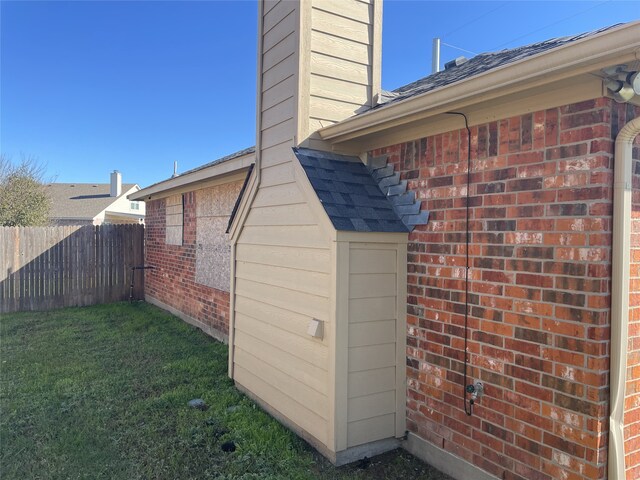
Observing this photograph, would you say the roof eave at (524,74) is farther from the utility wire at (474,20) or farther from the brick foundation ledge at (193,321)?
the utility wire at (474,20)

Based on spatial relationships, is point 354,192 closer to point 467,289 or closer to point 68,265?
point 467,289

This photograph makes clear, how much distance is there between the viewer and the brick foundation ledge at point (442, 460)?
2.71m

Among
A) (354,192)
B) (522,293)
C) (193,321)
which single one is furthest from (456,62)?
(193,321)

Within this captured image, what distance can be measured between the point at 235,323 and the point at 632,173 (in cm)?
384

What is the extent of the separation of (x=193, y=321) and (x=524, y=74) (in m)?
6.54

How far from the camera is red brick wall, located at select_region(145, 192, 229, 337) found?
6.54 metres

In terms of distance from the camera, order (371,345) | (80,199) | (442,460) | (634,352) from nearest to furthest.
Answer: (634,352) < (442,460) < (371,345) < (80,199)

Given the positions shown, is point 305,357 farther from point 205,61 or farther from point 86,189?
point 86,189

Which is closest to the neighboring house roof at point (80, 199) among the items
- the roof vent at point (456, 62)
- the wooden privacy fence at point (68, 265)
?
the wooden privacy fence at point (68, 265)

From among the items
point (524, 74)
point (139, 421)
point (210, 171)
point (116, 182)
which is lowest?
point (139, 421)

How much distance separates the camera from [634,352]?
2.25 metres

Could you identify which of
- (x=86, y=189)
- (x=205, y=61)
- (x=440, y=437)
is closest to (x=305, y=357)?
(x=440, y=437)

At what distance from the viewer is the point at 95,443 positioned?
3.35 meters

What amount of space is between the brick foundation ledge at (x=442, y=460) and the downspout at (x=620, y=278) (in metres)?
0.80
